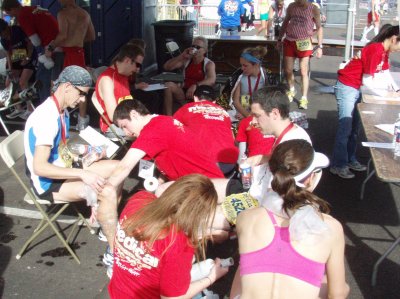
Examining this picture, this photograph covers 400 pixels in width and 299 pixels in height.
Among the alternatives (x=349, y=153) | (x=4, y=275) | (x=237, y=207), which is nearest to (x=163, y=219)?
(x=237, y=207)

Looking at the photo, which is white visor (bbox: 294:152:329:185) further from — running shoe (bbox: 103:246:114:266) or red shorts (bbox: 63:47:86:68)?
red shorts (bbox: 63:47:86:68)

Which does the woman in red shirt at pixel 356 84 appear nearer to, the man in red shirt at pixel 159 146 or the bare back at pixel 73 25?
the man in red shirt at pixel 159 146

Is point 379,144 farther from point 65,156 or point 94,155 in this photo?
point 65,156

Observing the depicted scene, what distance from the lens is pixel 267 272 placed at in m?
2.16

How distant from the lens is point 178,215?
7.42 ft

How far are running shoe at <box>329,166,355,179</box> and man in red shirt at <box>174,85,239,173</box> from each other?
1.76 metres

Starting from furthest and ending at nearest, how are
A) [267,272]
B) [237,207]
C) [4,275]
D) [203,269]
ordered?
[4,275]
[237,207]
[203,269]
[267,272]

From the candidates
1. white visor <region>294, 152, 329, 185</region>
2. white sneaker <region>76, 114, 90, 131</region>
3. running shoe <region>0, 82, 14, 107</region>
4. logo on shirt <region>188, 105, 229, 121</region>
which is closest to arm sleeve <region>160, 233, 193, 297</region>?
white visor <region>294, 152, 329, 185</region>

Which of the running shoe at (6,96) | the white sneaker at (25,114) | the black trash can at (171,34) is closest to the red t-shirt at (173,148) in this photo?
the running shoe at (6,96)

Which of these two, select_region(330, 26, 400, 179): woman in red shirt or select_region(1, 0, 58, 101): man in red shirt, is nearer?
select_region(330, 26, 400, 179): woman in red shirt

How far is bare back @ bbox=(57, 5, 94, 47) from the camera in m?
6.94

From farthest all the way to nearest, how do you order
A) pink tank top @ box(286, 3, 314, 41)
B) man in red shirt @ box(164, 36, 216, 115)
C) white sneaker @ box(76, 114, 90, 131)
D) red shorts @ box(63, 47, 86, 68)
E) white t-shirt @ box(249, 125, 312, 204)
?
pink tank top @ box(286, 3, 314, 41) → red shorts @ box(63, 47, 86, 68) → white sneaker @ box(76, 114, 90, 131) → man in red shirt @ box(164, 36, 216, 115) → white t-shirt @ box(249, 125, 312, 204)

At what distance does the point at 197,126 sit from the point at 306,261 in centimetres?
213

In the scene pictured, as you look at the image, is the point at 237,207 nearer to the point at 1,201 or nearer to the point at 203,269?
the point at 203,269
